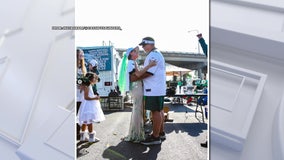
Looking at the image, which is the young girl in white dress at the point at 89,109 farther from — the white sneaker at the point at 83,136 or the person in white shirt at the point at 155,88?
the person in white shirt at the point at 155,88

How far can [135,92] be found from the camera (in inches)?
45.2

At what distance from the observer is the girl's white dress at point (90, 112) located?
3.76 feet

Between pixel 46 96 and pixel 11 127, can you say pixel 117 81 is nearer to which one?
pixel 46 96

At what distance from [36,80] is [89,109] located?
372 millimetres

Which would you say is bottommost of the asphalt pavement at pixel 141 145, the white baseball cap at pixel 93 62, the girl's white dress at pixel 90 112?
the asphalt pavement at pixel 141 145

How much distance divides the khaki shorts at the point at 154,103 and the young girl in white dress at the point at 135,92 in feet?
0.11

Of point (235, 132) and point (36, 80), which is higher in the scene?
point (36, 80)

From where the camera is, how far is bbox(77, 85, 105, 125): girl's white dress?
1.15 metres

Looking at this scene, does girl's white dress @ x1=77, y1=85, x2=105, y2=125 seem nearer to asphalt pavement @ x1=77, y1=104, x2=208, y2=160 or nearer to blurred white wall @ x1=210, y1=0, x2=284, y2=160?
asphalt pavement @ x1=77, y1=104, x2=208, y2=160

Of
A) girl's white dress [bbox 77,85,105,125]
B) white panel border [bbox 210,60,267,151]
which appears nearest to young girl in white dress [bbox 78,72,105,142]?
girl's white dress [bbox 77,85,105,125]

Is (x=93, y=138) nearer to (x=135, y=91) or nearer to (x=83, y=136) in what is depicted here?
(x=83, y=136)

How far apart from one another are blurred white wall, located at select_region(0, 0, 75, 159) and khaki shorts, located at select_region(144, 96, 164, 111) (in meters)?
0.42

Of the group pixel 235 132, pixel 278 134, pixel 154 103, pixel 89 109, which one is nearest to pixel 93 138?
pixel 89 109

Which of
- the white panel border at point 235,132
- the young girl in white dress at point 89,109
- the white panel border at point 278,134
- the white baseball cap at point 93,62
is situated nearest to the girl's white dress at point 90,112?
the young girl in white dress at point 89,109
